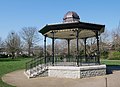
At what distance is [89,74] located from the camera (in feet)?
59.8

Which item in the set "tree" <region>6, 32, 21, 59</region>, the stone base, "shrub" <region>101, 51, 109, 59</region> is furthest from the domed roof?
"tree" <region>6, 32, 21, 59</region>

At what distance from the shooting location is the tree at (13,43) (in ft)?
261

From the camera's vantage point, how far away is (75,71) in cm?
1769

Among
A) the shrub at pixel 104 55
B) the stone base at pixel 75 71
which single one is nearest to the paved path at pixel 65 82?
the stone base at pixel 75 71

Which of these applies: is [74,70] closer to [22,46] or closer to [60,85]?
[60,85]

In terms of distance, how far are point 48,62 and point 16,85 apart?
27.2 ft

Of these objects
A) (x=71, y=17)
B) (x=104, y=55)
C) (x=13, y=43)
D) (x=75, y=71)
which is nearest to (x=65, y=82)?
(x=75, y=71)

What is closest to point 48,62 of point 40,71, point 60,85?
point 40,71

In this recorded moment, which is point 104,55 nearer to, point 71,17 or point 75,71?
point 71,17

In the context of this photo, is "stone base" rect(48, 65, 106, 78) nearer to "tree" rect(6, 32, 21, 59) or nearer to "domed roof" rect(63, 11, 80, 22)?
"domed roof" rect(63, 11, 80, 22)

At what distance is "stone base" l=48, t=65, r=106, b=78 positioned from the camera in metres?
17.6

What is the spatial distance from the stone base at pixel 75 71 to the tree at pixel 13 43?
6151 centimetres

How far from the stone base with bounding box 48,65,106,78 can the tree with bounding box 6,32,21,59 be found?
2422 inches

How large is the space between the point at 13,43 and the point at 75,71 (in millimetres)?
68170
